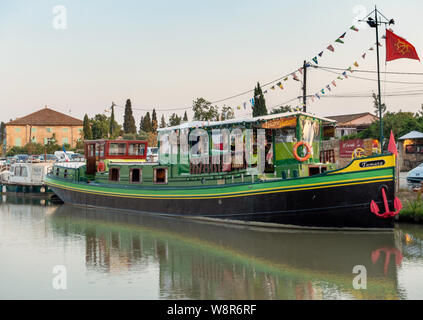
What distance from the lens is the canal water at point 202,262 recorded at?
10.4m

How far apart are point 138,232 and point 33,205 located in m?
14.5

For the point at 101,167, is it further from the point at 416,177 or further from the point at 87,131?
the point at 87,131

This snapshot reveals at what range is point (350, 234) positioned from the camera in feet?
53.5

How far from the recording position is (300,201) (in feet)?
55.3

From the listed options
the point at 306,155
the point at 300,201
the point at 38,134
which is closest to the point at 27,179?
the point at 306,155

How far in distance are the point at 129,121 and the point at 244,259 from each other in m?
72.6

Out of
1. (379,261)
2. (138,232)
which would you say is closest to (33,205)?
(138,232)

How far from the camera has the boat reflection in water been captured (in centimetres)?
1052

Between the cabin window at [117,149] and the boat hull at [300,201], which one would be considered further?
the cabin window at [117,149]

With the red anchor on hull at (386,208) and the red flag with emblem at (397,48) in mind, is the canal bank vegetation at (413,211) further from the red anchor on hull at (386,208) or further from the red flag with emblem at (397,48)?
the red flag with emblem at (397,48)

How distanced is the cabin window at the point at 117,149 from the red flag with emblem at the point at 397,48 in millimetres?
15452

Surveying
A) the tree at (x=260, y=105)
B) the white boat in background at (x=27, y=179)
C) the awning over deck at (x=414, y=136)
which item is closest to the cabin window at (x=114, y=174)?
the white boat in background at (x=27, y=179)

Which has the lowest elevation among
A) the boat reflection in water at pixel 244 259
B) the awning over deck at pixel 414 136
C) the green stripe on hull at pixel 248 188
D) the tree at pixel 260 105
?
the boat reflection in water at pixel 244 259

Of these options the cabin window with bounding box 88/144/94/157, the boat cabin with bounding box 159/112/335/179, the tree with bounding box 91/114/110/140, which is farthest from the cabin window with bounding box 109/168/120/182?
the tree with bounding box 91/114/110/140
